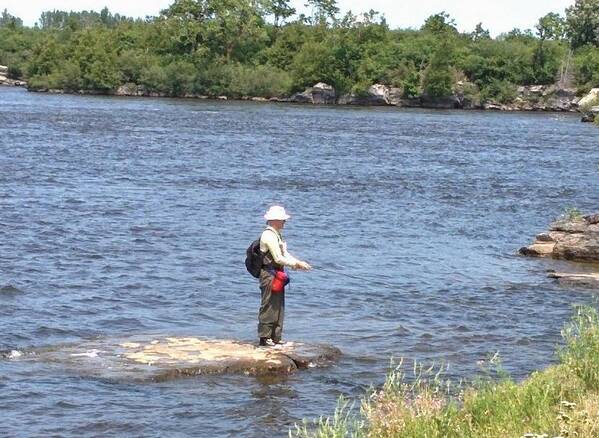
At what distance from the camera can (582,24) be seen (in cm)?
13025

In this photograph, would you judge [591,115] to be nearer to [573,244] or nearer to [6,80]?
[573,244]

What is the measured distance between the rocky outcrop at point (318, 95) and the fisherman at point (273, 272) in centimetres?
10632

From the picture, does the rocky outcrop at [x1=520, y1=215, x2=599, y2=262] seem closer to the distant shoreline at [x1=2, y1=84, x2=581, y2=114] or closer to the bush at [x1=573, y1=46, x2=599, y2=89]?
the distant shoreline at [x1=2, y1=84, x2=581, y2=114]

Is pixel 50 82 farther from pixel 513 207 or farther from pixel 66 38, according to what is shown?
pixel 513 207

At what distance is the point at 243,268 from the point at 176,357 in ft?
24.9

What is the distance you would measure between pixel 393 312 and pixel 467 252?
6673mm

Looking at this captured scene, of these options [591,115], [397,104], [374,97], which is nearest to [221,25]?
[374,97]

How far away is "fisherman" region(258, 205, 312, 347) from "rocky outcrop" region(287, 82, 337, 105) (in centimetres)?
10632

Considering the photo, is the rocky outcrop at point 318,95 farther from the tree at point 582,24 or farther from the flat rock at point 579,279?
the flat rock at point 579,279

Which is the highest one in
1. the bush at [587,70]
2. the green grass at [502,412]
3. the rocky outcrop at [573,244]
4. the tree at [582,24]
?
the tree at [582,24]

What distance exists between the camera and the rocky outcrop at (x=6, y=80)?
502ft

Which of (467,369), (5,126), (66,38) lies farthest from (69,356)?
(66,38)

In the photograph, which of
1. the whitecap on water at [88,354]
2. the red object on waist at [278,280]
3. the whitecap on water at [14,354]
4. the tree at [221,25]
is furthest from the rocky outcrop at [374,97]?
the whitecap on water at [88,354]

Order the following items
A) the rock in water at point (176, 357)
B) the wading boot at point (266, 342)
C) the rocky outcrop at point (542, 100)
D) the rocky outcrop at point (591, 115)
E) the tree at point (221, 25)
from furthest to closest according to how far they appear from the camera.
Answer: the tree at point (221, 25) < the rocky outcrop at point (542, 100) < the rocky outcrop at point (591, 115) < the wading boot at point (266, 342) < the rock in water at point (176, 357)
